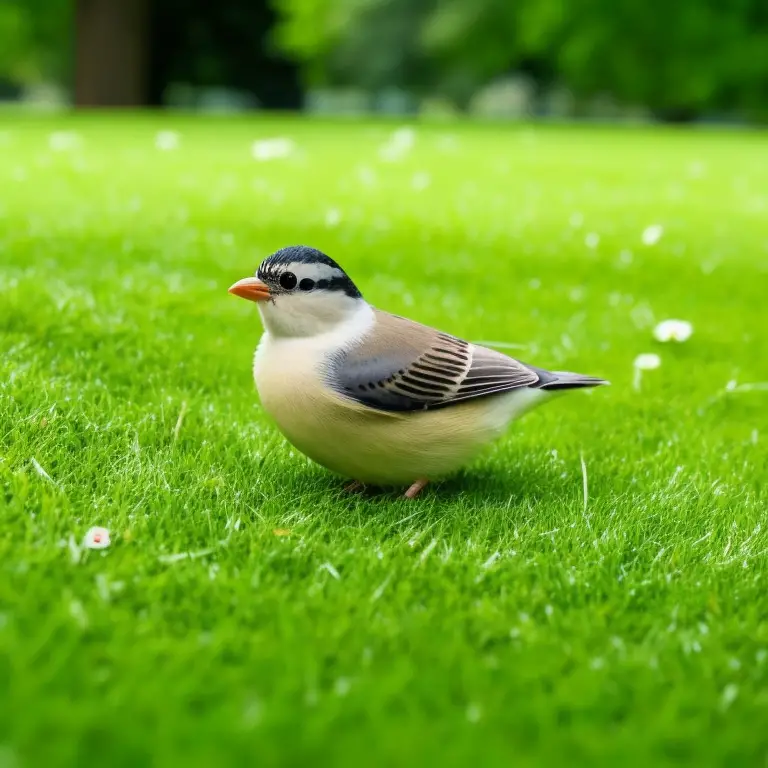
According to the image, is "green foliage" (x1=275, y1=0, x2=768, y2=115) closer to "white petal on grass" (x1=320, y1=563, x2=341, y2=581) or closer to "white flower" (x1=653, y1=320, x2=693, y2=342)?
"white flower" (x1=653, y1=320, x2=693, y2=342)

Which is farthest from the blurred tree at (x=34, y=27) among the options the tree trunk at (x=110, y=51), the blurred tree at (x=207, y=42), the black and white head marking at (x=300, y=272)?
the black and white head marking at (x=300, y=272)

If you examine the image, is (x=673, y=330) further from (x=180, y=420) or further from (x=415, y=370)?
(x=180, y=420)

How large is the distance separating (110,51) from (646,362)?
2747 cm

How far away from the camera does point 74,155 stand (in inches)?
515

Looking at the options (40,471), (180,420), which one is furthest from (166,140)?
(40,471)

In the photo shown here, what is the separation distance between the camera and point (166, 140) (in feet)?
54.7

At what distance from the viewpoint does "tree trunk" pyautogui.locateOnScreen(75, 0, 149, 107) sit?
92.0 feet

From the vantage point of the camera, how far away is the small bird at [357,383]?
3.02m

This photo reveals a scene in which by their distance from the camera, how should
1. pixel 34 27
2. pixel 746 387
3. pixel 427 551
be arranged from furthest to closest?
pixel 34 27 → pixel 746 387 → pixel 427 551

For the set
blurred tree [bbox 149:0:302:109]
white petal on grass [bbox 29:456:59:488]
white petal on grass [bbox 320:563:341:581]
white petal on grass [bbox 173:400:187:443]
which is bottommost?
white petal on grass [bbox 173:400:187:443]

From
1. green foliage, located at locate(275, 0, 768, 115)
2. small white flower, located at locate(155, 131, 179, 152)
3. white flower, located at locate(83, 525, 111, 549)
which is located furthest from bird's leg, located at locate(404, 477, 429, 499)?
green foliage, located at locate(275, 0, 768, 115)

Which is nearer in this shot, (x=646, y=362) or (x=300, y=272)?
(x=300, y=272)

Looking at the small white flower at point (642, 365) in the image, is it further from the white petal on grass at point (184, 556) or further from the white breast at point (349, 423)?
the white petal on grass at point (184, 556)

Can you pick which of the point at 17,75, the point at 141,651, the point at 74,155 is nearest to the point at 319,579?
the point at 141,651
